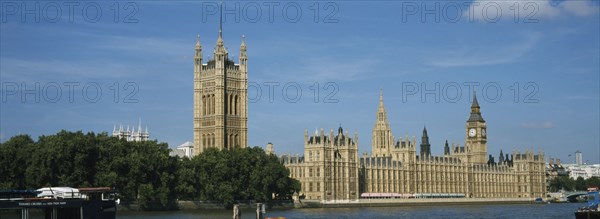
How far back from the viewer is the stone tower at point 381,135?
625ft

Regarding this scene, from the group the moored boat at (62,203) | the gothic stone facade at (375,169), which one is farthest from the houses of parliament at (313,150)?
the moored boat at (62,203)

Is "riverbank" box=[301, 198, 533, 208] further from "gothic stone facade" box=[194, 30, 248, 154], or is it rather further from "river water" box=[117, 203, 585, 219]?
"gothic stone facade" box=[194, 30, 248, 154]

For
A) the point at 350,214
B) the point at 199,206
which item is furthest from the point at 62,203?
the point at 199,206

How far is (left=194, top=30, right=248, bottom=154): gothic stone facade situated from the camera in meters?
156

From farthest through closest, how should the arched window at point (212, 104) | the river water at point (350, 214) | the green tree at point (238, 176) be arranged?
1. the arched window at point (212, 104)
2. the green tree at point (238, 176)
3. the river water at point (350, 214)

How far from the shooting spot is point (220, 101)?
511 feet

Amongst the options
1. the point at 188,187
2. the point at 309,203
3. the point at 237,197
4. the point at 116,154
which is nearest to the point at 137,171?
the point at 116,154

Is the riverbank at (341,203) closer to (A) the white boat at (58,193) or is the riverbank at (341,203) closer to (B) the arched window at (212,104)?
(B) the arched window at (212,104)

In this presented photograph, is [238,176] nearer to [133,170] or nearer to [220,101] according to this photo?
[133,170]

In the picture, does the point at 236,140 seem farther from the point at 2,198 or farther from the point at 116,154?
the point at 2,198

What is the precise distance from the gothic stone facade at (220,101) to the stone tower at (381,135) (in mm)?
40295

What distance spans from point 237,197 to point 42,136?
1085 inches

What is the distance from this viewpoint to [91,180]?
319 feet

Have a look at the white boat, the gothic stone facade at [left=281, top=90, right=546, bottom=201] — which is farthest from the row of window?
the white boat
